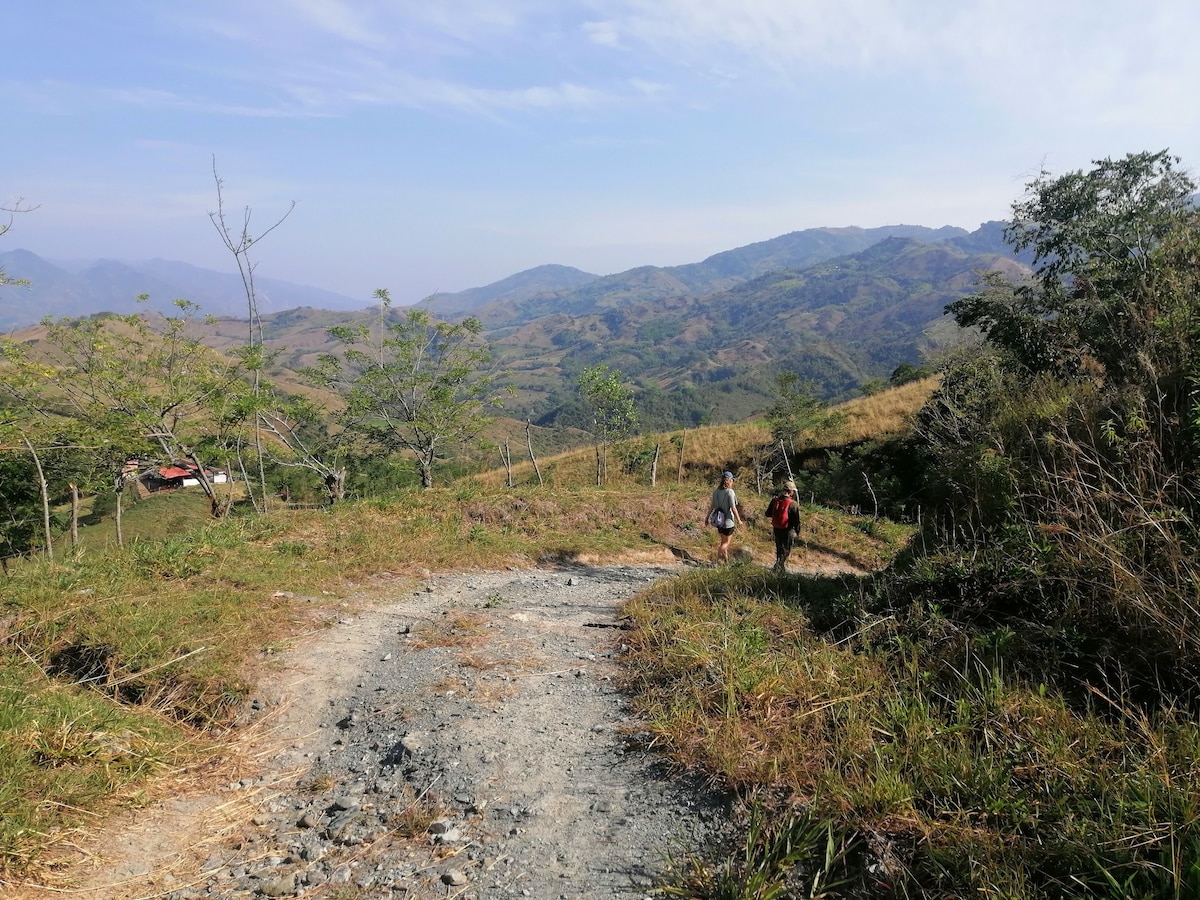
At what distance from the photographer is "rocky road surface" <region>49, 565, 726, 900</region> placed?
3.07m

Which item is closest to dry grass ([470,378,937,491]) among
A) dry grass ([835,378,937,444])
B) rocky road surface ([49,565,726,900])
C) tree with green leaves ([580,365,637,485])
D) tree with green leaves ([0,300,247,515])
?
dry grass ([835,378,937,444])

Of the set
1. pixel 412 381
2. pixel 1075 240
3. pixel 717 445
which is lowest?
pixel 717 445

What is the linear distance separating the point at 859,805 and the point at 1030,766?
0.89m

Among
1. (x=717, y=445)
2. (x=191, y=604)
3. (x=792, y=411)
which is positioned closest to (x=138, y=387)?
(x=191, y=604)

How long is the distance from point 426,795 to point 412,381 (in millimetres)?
20069

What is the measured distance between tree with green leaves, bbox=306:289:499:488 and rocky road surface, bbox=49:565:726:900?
16.3 metres

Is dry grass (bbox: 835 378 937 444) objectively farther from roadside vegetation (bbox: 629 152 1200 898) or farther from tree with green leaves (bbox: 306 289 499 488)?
roadside vegetation (bbox: 629 152 1200 898)

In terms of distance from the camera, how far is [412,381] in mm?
22469

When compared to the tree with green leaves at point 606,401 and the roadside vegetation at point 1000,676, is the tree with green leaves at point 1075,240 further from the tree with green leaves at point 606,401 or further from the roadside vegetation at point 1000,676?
the tree with green leaves at point 606,401

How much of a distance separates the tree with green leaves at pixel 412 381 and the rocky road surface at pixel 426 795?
16.3 metres

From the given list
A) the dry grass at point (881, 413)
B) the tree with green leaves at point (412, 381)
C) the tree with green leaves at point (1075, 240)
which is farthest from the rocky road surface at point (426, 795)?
the dry grass at point (881, 413)

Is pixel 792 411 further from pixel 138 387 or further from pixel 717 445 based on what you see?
pixel 138 387

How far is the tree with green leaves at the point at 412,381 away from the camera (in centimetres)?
2198

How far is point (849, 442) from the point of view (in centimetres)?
2675
